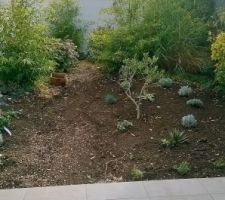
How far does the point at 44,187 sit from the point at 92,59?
519cm

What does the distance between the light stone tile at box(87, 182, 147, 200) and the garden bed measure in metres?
0.18

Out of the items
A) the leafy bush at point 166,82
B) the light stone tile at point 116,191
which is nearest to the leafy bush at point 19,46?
the leafy bush at point 166,82

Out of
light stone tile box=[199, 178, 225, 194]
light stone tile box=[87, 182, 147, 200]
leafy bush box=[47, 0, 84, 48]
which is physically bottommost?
light stone tile box=[87, 182, 147, 200]

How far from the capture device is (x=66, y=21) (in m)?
8.71

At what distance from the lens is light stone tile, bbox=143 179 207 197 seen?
3.69 m

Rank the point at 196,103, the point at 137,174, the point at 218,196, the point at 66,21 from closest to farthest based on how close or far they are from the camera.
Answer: the point at 218,196
the point at 137,174
the point at 196,103
the point at 66,21

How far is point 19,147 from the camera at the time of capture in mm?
4730

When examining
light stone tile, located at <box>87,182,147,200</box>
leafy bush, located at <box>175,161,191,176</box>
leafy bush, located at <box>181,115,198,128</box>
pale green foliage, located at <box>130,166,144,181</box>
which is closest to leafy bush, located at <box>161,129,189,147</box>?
leafy bush, located at <box>181,115,198,128</box>

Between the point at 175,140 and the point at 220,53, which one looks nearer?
the point at 175,140

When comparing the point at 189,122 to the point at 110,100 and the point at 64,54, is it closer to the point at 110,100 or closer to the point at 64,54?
the point at 110,100

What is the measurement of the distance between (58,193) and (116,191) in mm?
513

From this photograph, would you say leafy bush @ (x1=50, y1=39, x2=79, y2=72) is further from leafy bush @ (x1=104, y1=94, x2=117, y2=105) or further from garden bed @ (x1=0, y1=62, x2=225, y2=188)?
leafy bush @ (x1=104, y1=94, x2=117, y2=105)

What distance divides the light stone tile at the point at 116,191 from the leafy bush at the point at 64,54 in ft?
13.6

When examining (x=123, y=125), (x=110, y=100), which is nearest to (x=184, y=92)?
(x=110, y=100)
